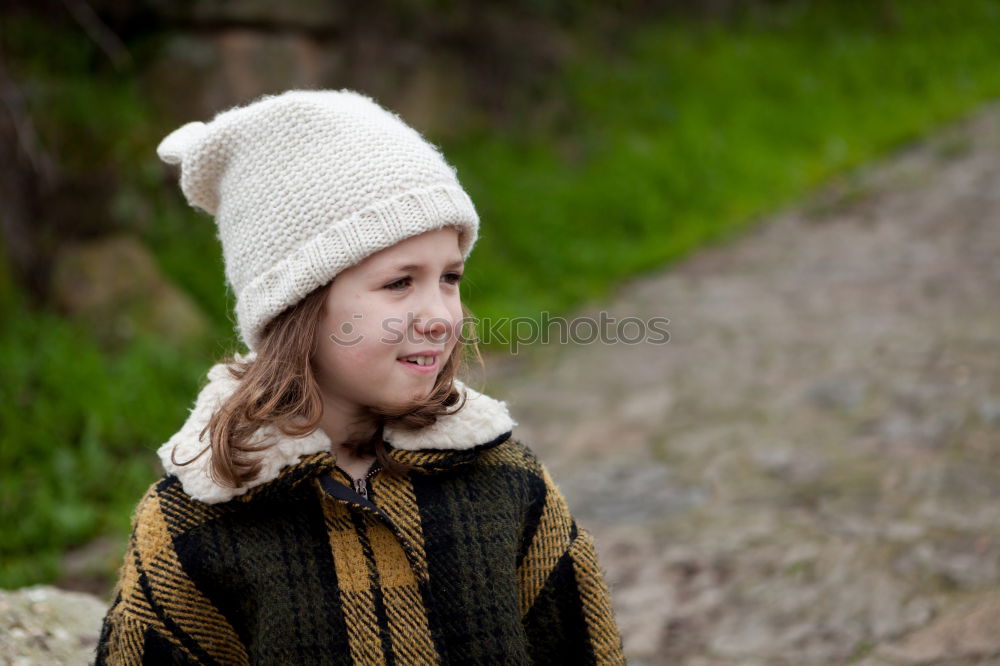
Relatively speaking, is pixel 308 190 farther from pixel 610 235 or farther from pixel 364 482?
pixel 610 235

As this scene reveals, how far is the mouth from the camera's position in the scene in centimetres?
169

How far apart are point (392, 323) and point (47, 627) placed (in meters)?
1.20

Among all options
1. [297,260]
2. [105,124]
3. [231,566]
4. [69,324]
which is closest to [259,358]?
[297,260]

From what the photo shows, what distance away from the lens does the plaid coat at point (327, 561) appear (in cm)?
163

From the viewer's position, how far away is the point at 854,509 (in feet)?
10.9

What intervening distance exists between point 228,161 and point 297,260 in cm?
26

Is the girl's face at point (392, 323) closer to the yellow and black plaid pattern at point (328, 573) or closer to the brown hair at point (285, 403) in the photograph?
the brown hair at point (285, 403)

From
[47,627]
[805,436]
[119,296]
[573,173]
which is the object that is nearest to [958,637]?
[805,436]

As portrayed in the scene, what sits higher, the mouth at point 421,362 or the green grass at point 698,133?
the green grass at point 698,133

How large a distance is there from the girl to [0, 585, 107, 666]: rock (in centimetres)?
45

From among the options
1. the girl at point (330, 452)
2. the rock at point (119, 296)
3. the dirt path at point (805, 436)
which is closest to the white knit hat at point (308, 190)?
the girl at point (330, 452)

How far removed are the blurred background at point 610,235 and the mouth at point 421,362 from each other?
1.37m

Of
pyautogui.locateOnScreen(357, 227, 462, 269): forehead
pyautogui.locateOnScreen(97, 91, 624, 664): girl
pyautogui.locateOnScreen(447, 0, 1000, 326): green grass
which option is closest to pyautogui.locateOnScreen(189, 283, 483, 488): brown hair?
Answer: pyautogui.locateOnScreen(97, 91, 624, 664): girl

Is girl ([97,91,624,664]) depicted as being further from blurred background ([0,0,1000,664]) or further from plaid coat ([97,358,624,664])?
blurred background ([0,0,1000,664])
